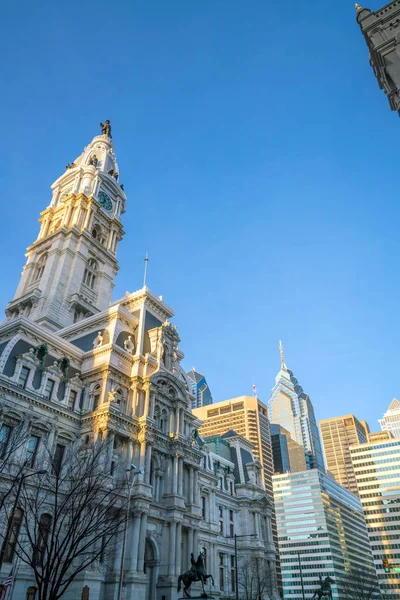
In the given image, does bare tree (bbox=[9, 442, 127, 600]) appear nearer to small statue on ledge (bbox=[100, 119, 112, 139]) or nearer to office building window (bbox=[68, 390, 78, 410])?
office building window (bbox=[68, 390, 78, 410])

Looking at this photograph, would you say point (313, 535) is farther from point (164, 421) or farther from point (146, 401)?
point (146, 401)

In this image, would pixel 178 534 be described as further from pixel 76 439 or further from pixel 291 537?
pixel 291 537

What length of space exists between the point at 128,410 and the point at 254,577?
34597 mm

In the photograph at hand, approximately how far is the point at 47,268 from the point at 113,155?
39.7 meters

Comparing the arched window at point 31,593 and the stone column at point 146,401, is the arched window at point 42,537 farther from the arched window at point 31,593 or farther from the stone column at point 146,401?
the stone column at point 146,401

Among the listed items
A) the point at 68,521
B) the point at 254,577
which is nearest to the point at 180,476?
the point at 68,521

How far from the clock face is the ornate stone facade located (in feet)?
20.6

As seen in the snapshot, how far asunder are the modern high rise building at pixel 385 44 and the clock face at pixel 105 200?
67342 mm

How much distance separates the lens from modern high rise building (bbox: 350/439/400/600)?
15325 centimetres

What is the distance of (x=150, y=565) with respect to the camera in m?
48.0

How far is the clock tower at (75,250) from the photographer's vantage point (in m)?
73.8

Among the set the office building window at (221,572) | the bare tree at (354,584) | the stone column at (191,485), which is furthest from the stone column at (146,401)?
the bare tree at (354,584)

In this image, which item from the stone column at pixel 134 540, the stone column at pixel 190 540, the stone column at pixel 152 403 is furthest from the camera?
the stone column at pixel 152 403

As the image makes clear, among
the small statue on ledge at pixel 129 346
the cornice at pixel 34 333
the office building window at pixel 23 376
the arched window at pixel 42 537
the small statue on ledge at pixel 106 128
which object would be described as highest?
the small statue on ledge at pixel 106 128
